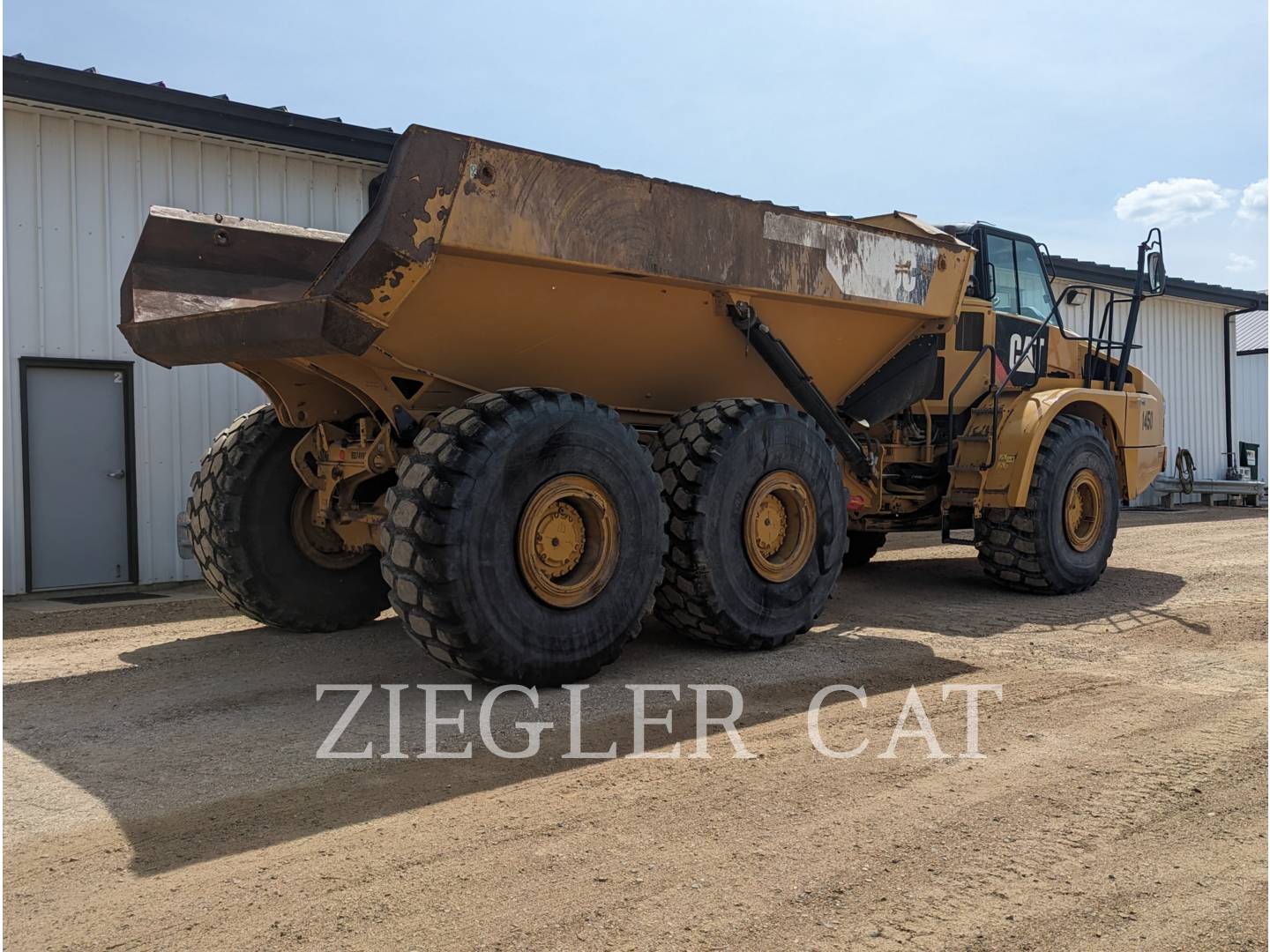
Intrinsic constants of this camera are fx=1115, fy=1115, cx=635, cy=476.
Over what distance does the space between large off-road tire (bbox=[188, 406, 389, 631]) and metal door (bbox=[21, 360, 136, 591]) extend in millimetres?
3457

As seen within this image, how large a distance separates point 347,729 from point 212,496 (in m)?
2.32

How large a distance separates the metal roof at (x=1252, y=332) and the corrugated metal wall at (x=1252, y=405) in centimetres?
34

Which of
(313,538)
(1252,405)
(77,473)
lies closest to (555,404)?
(313,538)

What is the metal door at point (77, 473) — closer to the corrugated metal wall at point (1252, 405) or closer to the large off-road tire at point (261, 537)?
the large off-road tire at point (261, 537)

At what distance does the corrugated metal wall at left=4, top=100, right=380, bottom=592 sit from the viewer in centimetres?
923

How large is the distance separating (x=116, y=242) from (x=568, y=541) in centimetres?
640

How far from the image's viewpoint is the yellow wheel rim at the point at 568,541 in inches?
206

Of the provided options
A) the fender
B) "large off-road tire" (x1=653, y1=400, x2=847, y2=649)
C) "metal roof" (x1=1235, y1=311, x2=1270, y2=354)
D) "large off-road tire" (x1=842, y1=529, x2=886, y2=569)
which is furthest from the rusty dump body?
"metal roof" (x1=1235, y1=311, x2=1270, y2=354)

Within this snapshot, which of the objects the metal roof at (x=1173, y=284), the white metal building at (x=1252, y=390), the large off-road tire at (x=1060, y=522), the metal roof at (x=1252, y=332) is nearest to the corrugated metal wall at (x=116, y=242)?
the large off-road tire at (x=1060, y=522)

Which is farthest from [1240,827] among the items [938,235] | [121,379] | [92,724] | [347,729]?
[121,379]

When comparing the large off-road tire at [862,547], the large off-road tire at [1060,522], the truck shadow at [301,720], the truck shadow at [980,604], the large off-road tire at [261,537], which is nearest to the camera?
the truck shadow at [301,720]

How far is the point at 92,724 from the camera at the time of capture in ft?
16.1

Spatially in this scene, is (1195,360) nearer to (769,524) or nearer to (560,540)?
(769,524)

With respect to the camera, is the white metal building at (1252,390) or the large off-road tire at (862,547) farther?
the white metal building at (1252,390)
